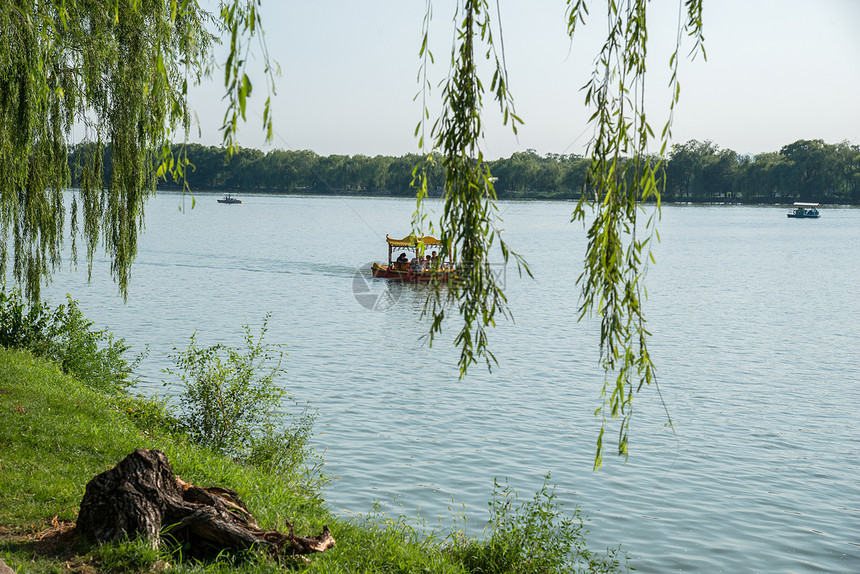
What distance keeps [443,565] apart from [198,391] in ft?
16.9

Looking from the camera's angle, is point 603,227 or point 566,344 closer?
point 603,227

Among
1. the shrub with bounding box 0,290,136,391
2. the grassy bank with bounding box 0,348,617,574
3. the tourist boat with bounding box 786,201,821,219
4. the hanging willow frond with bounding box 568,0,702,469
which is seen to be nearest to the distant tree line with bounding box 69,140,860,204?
the tourist boat with bounding box 786,201,821,219

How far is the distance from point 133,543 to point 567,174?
13428 cm

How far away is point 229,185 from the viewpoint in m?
160

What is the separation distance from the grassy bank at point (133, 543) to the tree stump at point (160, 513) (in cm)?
14

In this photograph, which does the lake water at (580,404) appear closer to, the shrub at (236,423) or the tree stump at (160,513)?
the shrub at (236,423)

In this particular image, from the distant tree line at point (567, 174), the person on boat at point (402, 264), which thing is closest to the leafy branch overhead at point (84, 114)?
the person on boat at point (402, 264)

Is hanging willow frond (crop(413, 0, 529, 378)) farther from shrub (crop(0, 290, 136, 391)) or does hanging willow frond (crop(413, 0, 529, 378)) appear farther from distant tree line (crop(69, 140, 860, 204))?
distant tree line (crop(69, 140, 860, 204))

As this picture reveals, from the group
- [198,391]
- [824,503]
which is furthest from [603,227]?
[824,503]

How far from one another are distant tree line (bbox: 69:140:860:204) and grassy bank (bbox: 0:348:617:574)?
120 metres

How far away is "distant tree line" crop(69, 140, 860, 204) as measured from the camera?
136 meters

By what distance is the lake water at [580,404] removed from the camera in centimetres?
1066

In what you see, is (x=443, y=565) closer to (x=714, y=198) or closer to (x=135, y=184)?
(x=135, y=184)

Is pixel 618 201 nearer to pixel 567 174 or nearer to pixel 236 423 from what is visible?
pixel 236 423
